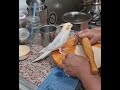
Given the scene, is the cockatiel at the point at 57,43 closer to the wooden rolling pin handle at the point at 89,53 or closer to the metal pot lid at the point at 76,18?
the wooden rolling pin handle at the point at 89,53

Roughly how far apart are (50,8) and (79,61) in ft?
2.14

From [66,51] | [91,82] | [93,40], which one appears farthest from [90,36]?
[91,82]

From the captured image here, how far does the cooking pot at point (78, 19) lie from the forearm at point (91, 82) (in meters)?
0.42

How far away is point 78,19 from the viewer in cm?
140

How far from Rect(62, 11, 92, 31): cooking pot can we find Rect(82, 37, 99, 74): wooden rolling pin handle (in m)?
0.21

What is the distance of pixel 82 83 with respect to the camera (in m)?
0.94

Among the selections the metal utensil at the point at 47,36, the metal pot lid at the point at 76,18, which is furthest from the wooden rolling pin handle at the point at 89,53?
the metal pot lid at the point at 76,18

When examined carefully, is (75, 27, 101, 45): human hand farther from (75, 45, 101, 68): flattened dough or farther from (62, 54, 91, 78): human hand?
(62, 54, 91, 78): human hand

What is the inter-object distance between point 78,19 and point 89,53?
1.33ft

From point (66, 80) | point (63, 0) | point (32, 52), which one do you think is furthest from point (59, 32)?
point (63, 0)
